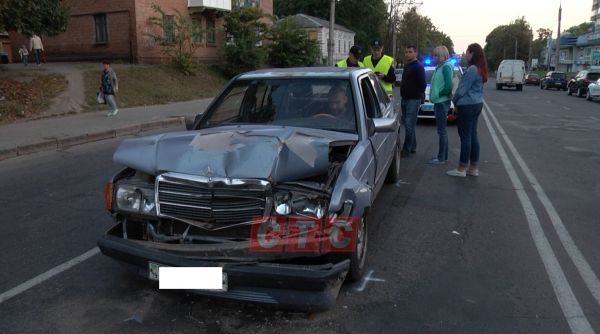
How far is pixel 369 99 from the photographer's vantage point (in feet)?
17.2

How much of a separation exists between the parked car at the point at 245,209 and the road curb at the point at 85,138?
7.07 m

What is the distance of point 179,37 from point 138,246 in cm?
2175

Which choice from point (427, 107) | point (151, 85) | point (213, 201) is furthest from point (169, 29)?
point (213, 201)

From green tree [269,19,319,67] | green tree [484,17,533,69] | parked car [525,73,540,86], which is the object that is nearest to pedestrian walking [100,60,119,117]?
green tree [269,19,319,67]

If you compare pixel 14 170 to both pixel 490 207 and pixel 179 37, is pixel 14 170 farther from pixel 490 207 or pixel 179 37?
pixel 179 37

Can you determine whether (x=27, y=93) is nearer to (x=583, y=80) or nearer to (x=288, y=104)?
(x=288, y=104)

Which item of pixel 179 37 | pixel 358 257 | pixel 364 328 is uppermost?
pixel 179 37

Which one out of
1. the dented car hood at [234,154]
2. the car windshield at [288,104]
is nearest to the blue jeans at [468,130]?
the car windshield at [288,104]

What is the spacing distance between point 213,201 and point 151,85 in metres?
18.6

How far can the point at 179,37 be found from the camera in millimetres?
23516

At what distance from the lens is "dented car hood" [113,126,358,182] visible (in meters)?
3.27

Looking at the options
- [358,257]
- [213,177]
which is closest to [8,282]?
[213,177]

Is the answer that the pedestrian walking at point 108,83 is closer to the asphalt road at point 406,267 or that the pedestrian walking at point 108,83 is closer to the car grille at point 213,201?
the asphalt road at point 406,267

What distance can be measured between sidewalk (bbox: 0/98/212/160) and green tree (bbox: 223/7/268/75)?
35.7 ft
